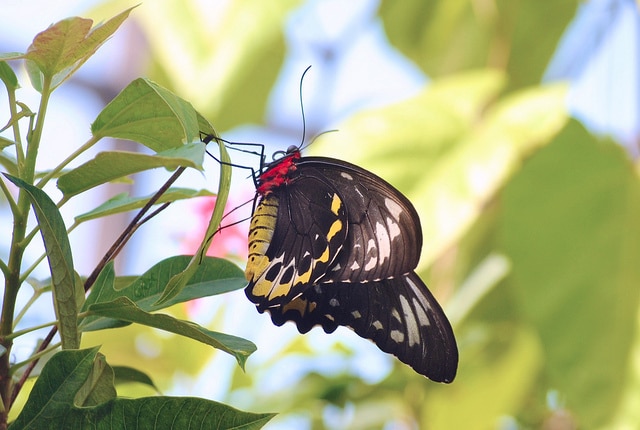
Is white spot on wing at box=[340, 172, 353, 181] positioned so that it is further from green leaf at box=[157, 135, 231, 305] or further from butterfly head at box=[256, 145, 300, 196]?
green leaf at box=[157, 135, 231, 305]

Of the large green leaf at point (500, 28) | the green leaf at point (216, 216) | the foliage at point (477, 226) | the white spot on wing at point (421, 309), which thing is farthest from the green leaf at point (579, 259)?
the green leaf at point (216, 216)

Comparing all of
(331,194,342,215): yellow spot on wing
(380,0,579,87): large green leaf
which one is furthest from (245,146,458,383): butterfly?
(380,0,579,87): large green leaf

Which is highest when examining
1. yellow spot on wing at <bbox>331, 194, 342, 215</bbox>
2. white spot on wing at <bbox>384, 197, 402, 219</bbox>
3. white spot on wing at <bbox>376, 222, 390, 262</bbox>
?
yellow spot on wing at <bbox>331, 194, 342, 215</bbox>

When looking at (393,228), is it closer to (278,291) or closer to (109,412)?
(278,291)

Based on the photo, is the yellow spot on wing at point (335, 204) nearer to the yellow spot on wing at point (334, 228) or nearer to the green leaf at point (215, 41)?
the yellow spot on wing at point (334, 228)

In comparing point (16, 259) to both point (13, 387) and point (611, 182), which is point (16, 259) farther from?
point (611, 182)

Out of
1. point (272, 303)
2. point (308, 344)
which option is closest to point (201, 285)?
point (272, 303)
